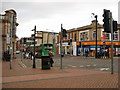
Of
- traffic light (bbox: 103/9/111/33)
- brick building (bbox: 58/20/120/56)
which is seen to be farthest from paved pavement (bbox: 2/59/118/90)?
brick building (bbox: 58/20/120/56)

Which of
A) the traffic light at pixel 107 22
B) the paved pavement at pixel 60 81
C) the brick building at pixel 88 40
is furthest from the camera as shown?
the brick building at pixel 88 40

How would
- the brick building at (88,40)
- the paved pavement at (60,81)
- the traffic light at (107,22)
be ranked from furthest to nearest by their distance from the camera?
the brick building at (88,40) → the traffic light at (107,22) → the paved pavement at (60,81)

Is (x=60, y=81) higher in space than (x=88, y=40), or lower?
lower

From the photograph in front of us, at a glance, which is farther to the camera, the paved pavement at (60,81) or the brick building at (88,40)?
the brick building at (88,40)

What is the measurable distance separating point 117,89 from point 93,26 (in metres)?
37.1

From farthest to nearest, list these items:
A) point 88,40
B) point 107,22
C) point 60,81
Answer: point 88,40 < point 107,22 < point 60,81

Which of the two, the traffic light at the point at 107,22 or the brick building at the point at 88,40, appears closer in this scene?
the traffic light at the point at 107,22

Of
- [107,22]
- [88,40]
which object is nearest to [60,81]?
[107,22]

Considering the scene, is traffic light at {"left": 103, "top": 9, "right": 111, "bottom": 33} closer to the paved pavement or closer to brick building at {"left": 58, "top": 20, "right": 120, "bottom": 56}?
the paved pavement

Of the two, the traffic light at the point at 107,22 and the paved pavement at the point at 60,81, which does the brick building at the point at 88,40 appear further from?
the paved pavement at the point at 60,81

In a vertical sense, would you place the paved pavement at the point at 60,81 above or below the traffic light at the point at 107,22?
below

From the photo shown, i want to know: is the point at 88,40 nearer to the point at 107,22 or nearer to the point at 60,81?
the point at 107,22

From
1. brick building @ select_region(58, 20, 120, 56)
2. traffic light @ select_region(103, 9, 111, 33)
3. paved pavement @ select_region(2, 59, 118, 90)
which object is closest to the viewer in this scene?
paved pavement @ select_region(2, 59, 118, 90)

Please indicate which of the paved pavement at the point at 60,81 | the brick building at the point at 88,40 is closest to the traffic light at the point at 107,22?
the paved pavement at the point at 60,81
